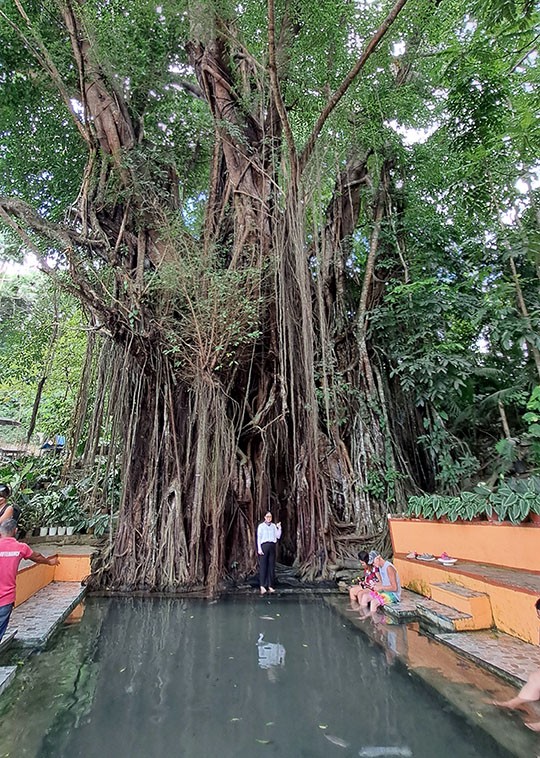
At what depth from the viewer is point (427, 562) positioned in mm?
3855

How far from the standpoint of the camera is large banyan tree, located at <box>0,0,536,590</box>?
4.43 m

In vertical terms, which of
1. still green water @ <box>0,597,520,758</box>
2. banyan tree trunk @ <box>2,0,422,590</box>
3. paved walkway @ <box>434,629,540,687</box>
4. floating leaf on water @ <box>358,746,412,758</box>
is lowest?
floating leaf on water @ <box>358,746,412,758</box>

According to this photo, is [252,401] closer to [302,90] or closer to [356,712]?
[356,712]

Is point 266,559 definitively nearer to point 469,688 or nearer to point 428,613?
point 428,613

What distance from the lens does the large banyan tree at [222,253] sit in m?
4.43

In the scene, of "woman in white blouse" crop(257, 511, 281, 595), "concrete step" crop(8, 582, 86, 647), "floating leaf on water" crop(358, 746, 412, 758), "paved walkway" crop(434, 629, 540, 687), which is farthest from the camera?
"woman in white blouse" crop(257, 511, 281, 595)

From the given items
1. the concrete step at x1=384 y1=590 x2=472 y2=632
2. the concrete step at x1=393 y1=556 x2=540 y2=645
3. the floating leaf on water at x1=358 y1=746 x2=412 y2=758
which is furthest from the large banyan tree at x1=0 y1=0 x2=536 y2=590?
the floating leaf on water at x1=358 y1=746 x2=412 y2=758

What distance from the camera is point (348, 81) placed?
3080 millimetres

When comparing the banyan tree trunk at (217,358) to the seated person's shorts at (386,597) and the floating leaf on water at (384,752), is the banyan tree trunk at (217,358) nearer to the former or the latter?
the seated person's shorts at (386,597)

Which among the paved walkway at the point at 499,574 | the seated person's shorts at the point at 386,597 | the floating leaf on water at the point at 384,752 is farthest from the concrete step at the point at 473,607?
the floating leaf on water at the point at 384,752

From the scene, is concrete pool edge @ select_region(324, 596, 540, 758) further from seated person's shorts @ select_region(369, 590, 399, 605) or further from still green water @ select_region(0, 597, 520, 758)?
seated person's shorts @ select_region(369, 590, 399, 605)

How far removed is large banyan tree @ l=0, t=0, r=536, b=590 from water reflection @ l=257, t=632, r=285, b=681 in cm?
166

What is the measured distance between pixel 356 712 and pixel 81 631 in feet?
7.02

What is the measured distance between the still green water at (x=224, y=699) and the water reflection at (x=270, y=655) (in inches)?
0.4
